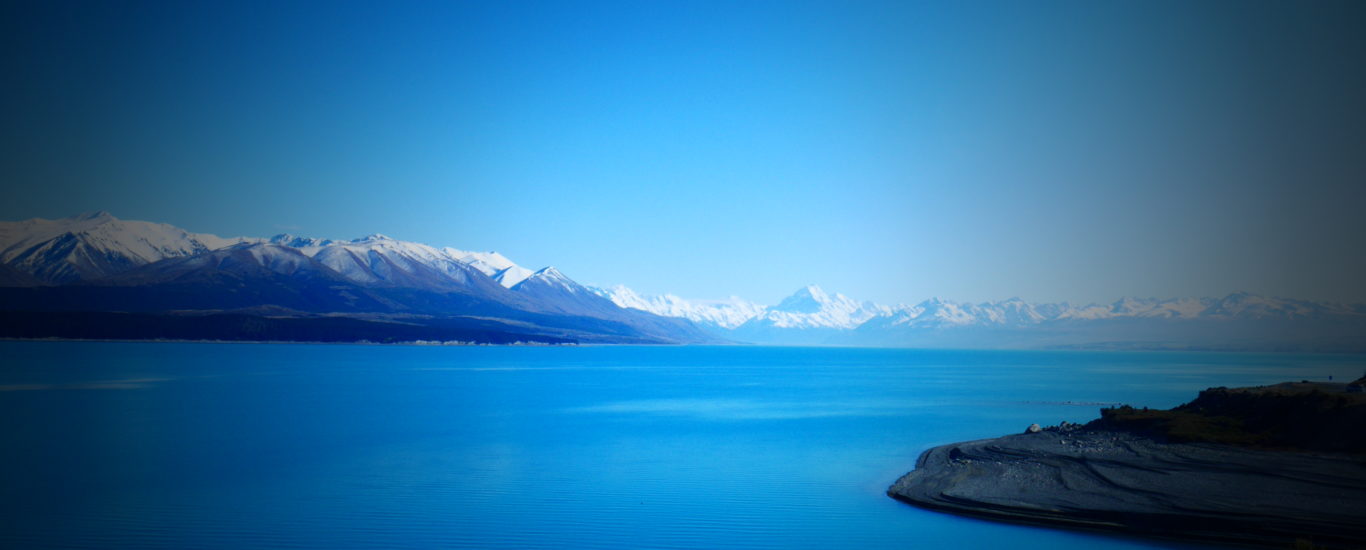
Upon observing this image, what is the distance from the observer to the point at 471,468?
32.4 m

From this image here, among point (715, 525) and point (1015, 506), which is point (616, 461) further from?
point (1015, 506)

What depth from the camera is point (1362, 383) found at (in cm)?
4319

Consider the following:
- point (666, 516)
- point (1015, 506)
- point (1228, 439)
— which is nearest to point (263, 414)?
point (666, 516)

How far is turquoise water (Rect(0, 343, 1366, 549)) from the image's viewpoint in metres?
21.8

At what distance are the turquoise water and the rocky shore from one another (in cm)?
152

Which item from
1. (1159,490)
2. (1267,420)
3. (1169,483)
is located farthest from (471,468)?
(1267,420)

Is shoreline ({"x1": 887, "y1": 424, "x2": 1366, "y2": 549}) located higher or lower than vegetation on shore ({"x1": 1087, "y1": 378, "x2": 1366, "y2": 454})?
lower

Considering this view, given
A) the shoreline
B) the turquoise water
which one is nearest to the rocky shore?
the shoreline

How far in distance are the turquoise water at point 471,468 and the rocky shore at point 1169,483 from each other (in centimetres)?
152

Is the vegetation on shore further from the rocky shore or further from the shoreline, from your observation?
the shoreline

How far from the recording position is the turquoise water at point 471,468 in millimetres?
21766

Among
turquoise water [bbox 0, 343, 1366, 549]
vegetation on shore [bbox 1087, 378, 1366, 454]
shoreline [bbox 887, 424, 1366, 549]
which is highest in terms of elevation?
vegetation on shore [bbox 1087, 378, 1366, 454]

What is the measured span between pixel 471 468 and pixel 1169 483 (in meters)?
24.3

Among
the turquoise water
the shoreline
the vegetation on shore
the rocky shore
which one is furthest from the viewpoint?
the vegetation on shore
